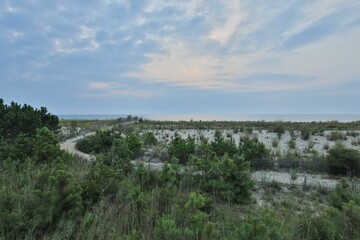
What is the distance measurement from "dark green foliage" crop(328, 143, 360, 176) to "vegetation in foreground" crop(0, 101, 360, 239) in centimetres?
287

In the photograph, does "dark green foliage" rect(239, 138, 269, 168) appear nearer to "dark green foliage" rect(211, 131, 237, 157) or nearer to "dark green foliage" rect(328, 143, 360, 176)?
"dark green foliage" rect(211, 131, 237, 157)

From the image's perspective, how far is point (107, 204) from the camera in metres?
5.16

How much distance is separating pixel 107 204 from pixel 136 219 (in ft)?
2.98

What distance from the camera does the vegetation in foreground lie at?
3811mm

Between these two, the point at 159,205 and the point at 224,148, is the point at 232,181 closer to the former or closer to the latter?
the point at 159,205

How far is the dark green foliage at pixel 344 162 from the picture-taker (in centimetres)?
1053

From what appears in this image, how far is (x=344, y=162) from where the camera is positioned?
1056 centimetres

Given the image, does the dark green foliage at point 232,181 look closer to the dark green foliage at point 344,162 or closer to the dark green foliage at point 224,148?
the dark green foliage at point 224,148

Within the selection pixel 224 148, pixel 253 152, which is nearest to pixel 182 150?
pixel 224 148

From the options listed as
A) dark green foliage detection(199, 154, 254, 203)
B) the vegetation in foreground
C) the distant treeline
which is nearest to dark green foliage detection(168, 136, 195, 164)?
the vegetation in foreground

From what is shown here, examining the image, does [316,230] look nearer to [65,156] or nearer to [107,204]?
[107,204]

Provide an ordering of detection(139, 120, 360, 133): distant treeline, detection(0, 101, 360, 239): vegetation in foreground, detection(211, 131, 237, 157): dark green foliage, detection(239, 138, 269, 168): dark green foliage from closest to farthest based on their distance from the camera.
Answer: detection(0, 101, 360, 239): vegetation in foreground < detection(239, 138, 269, 168): dark green foliage < detection(211, 131, 237, 157): dark green foliage < detection(139, 120, 360, 133): distant treeline

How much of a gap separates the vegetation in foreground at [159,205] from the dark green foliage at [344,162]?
2872 millimetres

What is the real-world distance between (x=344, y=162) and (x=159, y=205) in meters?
8.20
